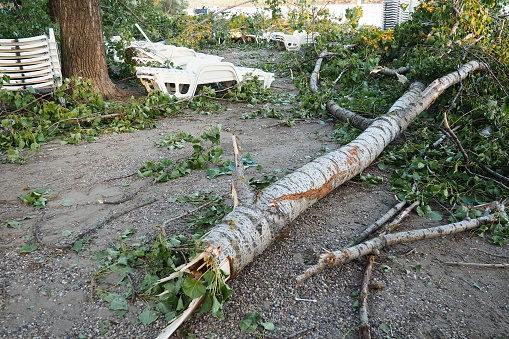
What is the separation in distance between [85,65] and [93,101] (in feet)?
3.15

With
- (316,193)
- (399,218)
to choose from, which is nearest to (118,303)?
(316,193)

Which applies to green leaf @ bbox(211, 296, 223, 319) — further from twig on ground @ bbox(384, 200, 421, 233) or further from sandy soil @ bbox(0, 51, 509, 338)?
twig on ground @ bbox(384, 200, 421, 233)

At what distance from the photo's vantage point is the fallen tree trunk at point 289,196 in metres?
2.27

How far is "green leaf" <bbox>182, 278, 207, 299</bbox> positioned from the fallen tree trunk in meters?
0.10

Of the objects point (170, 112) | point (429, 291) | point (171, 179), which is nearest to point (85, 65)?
point (170, 112)

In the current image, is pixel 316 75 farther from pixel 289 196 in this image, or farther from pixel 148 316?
pixel 148 316

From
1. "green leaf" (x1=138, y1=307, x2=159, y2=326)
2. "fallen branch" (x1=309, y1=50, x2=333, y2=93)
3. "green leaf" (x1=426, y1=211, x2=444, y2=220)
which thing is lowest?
"green leaf" (x1=138, y1=307, x2=159, y2=326)

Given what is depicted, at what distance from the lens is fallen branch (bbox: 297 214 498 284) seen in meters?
2.43

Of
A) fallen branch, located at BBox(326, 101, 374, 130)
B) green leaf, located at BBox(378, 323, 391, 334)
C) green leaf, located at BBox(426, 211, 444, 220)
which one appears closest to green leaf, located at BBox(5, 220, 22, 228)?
green leaf, located at BBox(378, 323, 391, 334)

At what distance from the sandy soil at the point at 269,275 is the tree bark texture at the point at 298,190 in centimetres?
17

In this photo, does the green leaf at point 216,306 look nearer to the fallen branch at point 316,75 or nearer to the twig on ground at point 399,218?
the twig on ground at point 399,218

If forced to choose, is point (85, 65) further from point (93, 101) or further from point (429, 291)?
point (429, 291)

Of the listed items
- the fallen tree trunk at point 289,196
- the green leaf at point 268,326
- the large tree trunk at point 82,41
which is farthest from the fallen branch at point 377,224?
the large tree trunk at point 82,41

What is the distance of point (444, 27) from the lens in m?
5.98
